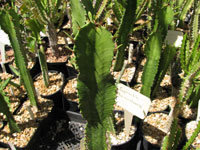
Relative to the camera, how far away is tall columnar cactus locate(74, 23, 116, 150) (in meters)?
0.74

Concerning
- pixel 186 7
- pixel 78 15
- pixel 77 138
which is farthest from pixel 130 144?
pixel 186 7

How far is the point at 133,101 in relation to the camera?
3.96 feet

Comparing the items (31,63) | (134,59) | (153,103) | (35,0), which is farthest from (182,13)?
(31,63)

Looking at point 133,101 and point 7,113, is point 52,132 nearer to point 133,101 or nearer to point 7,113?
point 7,113

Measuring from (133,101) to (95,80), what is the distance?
1.41ft

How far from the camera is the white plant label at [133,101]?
1175 millimetres

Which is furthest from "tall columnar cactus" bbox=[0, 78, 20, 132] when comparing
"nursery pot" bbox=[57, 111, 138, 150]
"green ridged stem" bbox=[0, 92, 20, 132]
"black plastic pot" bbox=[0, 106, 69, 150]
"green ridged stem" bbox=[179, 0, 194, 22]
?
"green ridged stem" bbox=[179, 0, 194, 22]

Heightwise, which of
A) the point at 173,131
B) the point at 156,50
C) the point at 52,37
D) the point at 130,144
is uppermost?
the point at 156,50

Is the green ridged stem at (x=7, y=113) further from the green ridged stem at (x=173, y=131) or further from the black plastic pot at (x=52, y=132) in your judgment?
the green ridged stem at (x=173, y=131)

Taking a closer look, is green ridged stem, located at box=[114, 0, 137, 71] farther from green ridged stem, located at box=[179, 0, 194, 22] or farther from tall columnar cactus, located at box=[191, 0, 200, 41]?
green ridged stem, located at box=[179, 0, 194, 22]

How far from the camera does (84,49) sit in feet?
Answer: 2.48

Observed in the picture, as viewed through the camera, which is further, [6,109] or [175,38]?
[175,38]

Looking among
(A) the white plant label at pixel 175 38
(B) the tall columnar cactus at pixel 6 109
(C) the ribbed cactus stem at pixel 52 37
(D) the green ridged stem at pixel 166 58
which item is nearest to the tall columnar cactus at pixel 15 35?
(B) the tall columnar cactus at pixel 6 109

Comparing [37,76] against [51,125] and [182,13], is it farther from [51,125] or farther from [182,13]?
[182,13]
